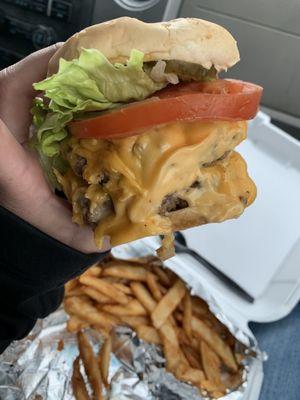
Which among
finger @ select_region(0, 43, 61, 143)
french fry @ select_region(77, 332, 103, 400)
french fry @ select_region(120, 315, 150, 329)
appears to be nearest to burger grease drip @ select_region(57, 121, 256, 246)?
finger @ select_region(0, 43, 61, 143)

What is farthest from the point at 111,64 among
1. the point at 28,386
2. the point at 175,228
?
the point at 28,386

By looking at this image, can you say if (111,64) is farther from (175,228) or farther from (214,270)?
(214,270)

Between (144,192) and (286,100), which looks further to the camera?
(286,100)

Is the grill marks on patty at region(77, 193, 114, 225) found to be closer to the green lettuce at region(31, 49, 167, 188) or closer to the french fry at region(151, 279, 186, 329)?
the green lettuce at region(31, 49, 167, 188)

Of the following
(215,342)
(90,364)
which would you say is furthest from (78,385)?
(215,342)

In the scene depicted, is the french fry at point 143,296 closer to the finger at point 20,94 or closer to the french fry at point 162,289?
the french fry at point 162,289

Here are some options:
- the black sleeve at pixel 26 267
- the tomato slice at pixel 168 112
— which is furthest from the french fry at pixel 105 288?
the tomato slice at pixel 168 112

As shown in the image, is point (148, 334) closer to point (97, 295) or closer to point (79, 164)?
point (97, 295)
